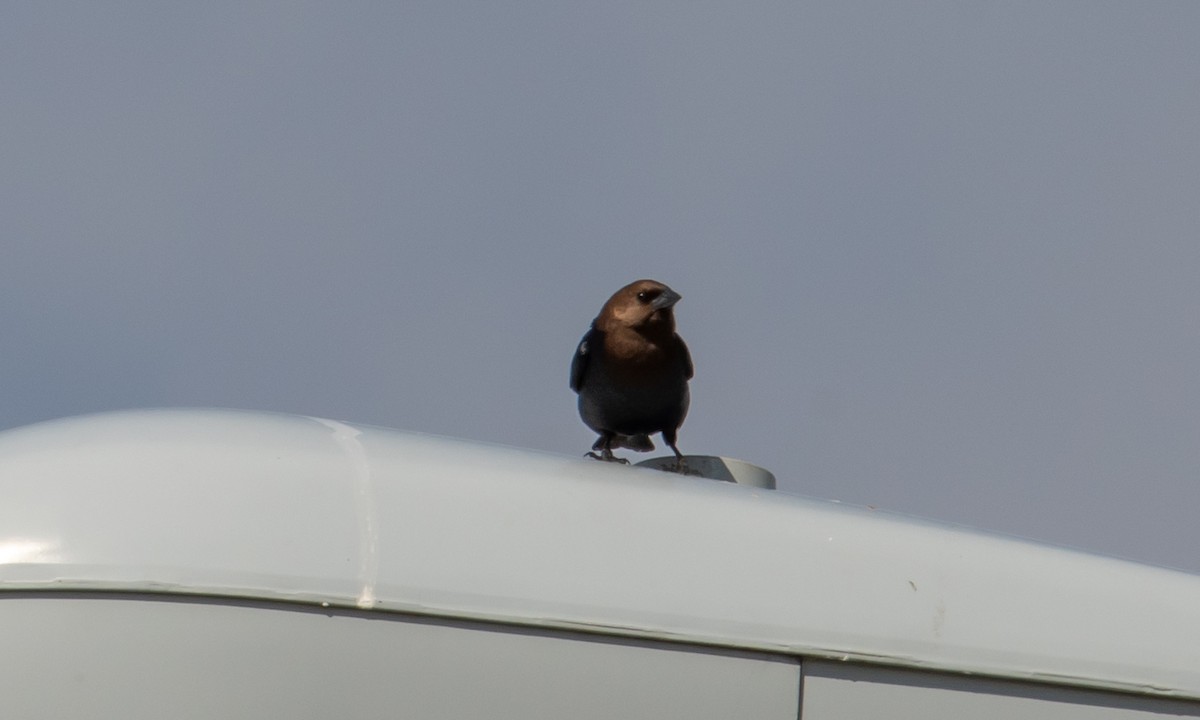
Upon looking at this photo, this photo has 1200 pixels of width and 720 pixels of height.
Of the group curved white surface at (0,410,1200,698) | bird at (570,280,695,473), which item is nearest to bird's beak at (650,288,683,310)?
bird at (570,280,695,473)

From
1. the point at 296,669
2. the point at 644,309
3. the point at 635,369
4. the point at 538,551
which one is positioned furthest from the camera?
the point at 644,309

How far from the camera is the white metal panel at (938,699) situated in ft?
10.5

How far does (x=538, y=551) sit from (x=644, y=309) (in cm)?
407

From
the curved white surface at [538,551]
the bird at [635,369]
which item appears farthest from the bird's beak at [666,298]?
the curved white surface at [538,551]

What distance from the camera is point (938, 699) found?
3.25 meters

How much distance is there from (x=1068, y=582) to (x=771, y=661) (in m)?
0.83

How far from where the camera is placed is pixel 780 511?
3.53m

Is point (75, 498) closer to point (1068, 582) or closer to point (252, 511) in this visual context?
point (252, 511)

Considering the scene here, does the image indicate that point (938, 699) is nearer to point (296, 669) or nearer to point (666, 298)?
point (296, 669)

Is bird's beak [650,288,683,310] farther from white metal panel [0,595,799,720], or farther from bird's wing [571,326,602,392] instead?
white metal panel [0,595,799,720]

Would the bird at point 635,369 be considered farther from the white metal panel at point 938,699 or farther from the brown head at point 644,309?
the white metal panel at point 938,699

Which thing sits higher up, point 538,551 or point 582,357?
point 582,357

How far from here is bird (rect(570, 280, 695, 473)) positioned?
23.2 ft

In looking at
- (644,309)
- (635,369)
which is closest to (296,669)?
(635,369)
